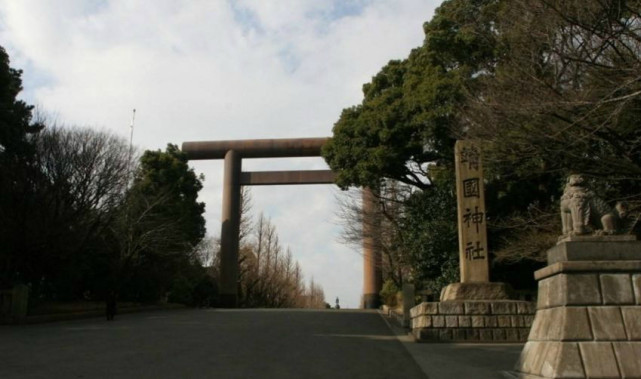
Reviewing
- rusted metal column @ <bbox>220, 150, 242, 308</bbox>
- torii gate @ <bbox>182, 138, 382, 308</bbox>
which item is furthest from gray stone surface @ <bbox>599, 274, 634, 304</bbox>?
rusted metal column @ <bbox>220, 150, 242, 308</bbox>

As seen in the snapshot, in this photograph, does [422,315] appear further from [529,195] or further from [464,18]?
[464,18]

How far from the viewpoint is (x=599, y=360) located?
577 cm

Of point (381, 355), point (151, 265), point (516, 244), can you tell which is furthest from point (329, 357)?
point (151, 265)

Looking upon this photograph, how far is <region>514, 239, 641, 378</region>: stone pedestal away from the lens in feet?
18.9

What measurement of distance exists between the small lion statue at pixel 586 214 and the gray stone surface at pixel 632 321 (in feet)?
2.93

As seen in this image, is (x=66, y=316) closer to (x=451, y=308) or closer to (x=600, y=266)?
(x=451, y=308)

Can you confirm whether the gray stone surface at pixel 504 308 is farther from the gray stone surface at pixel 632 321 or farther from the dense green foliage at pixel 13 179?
the dense green foliage at pixel 13 179

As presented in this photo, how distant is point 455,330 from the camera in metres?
10.9

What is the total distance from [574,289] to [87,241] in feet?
53.2

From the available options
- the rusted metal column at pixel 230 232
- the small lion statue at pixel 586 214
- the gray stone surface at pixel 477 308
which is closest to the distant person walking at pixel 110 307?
the rusted metal column at pixel 230 232

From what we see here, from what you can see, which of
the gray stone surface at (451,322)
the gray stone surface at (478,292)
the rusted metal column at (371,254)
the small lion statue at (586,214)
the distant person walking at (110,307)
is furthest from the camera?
the rusted metal column at (371,254)

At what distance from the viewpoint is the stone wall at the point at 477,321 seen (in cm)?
1079

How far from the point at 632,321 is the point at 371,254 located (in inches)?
702

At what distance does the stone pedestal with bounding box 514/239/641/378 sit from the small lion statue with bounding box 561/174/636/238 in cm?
24
